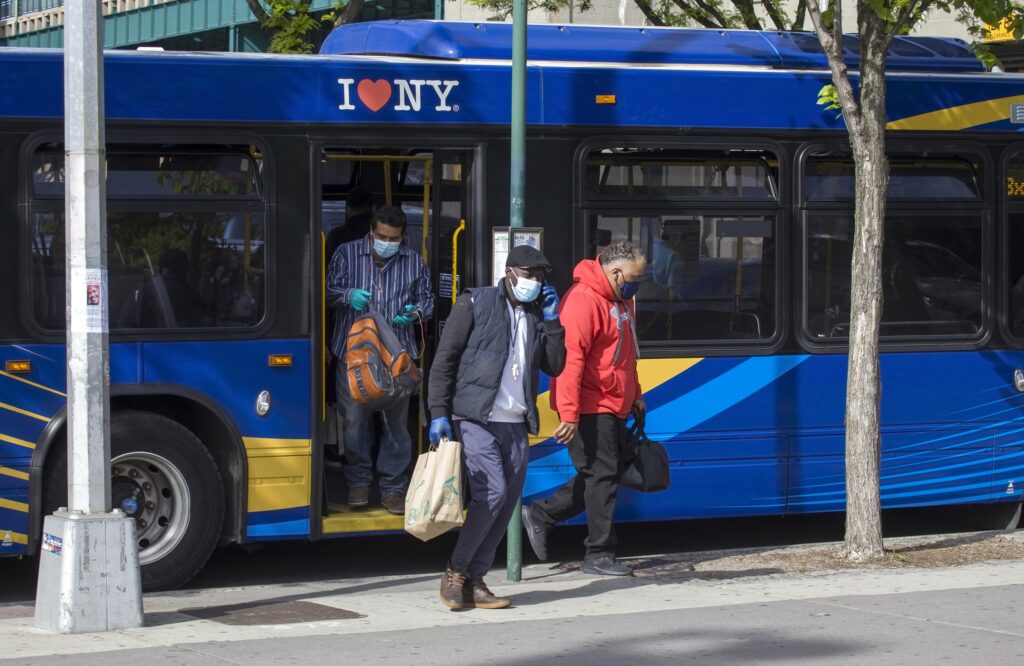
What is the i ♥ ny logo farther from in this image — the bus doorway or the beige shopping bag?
the beige shopping bag

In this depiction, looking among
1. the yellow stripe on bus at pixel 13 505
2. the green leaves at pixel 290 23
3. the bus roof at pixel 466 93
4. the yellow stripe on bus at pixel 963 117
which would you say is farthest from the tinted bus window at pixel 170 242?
the green leaves at pixel 290 23

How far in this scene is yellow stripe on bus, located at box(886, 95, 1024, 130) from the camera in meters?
9.87

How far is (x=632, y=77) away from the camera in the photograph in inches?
367

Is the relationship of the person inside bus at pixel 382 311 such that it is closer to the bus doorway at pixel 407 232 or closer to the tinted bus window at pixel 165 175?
the bus doorway at pixel 407 232

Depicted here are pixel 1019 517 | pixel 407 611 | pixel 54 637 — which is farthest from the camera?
pixel 1019 517

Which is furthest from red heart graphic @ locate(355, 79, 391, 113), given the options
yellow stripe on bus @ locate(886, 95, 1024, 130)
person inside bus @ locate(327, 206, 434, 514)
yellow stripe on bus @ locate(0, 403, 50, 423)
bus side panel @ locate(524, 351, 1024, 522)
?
yellow stripe on bus @ locate(886, 95, 1024, 130)

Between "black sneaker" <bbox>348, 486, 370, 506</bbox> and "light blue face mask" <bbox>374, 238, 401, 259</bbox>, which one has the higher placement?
"light blue face mask" <bbox>374, 238, 401, 259</bbox>

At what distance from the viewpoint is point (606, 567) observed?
8773 mm

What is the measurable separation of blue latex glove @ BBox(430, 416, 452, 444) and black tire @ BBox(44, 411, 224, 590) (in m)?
1.69

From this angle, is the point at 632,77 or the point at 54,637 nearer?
the point at 54,637

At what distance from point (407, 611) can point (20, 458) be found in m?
2.20

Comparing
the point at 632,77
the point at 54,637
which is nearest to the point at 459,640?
the point at 54,637

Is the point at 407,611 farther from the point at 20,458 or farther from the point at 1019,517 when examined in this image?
the point at 1019,517

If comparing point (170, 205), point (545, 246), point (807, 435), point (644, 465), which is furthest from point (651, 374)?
point (170, 205)
